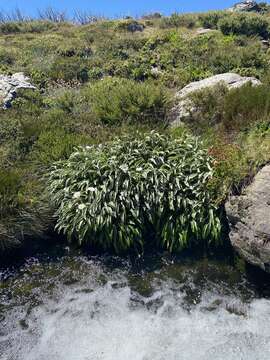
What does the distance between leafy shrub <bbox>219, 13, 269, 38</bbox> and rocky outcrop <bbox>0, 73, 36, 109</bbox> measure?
543 inches

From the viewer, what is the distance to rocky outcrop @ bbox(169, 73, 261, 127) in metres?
11.4

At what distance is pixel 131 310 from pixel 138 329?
0.42 metres

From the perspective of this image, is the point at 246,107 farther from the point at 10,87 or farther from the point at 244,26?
the point at 244,26

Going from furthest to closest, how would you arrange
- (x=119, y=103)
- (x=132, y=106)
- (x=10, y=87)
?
(x=10, y=87), (x=119, y=103), (x=132, y=106)

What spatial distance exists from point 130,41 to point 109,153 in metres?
16.5

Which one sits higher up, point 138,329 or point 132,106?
point 132,106

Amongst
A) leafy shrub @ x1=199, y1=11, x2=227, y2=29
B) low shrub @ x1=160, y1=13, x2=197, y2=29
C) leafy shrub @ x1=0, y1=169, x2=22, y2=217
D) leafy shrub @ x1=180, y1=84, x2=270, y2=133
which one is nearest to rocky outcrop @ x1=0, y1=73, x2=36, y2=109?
leafy shrub @ x1=0, y1=169, x2=22, y2=217

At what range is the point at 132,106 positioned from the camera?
11.4 meters

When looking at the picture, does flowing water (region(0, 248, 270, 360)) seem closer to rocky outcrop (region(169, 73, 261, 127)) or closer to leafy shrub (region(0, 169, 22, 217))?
leafy shrub (region(0, 169, 22, 217))

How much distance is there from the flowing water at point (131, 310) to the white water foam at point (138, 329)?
1 cm

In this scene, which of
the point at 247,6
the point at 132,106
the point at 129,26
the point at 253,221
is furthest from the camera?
the point at 247,6

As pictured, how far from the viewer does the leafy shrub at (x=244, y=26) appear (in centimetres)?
2445

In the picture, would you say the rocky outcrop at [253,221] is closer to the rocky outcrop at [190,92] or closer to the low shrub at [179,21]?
the rocky outcrop at [190,92]

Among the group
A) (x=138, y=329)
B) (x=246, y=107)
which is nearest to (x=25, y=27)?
(x=246, y=107)
